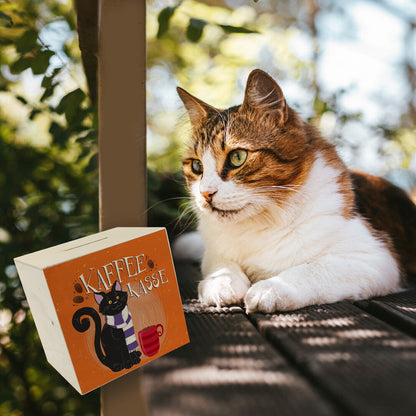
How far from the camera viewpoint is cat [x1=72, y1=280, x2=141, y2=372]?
0.86m

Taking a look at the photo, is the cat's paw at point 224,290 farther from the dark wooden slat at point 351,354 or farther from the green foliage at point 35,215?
the green foliage at point 35,215

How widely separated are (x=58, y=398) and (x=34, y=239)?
2.88 ft

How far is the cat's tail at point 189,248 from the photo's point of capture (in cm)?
214

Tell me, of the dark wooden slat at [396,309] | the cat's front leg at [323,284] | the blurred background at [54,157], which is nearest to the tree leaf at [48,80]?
the blurred background at [54,157]

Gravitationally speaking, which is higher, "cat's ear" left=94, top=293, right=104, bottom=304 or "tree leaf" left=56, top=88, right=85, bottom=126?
"tree leaf" left=56, top=88, right=85, bottom=126

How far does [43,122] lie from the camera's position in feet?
10.5

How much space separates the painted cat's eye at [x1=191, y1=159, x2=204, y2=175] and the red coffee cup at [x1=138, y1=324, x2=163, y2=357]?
69 centimetres

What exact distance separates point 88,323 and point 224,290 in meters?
0.45

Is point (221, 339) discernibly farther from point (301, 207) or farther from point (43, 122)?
point (43, 122)

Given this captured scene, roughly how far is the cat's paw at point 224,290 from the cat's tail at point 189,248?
0.89 m

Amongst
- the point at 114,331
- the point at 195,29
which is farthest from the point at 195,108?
the point at 114,331

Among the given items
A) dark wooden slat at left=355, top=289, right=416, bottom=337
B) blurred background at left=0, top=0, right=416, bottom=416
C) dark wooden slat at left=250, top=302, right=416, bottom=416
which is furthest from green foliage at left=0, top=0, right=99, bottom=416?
dark wooden slat at left=355, top=289, right=416, bottom=337

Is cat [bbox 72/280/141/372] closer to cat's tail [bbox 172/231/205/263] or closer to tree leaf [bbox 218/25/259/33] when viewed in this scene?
tree leaf [bbox 218/25/259/33]

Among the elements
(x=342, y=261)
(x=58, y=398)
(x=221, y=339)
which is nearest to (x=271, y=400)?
(x=221, y=339)
